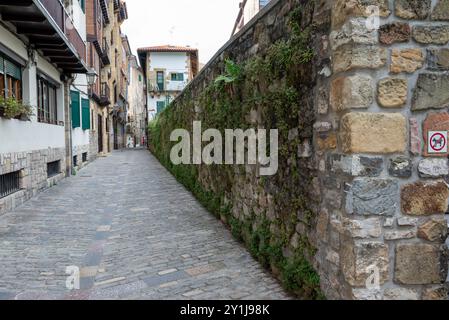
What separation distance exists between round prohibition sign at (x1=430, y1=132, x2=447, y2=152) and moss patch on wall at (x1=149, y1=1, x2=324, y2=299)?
796 millimetres

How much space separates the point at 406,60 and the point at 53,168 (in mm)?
10126

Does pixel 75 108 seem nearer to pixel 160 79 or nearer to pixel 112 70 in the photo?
pixel 112 70

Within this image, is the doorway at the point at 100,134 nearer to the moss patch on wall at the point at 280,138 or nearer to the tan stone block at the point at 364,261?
the moss patch on wall at the point at 280,138

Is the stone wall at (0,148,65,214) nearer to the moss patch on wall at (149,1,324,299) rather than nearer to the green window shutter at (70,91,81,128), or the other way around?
the green window shutter at (70,91,81,128)

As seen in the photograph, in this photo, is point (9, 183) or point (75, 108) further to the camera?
point (75, 108)

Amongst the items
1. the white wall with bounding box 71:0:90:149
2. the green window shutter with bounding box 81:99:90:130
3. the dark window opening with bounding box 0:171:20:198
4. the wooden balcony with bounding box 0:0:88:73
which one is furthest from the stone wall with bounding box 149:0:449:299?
the green window shutter with bounding box 81:99:90:130

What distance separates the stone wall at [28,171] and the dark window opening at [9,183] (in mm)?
73

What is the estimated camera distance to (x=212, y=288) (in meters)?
3.22

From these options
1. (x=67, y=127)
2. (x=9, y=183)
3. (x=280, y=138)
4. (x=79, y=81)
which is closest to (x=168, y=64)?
(x=79, y=81)

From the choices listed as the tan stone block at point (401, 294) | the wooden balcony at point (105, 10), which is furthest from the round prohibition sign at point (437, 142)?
the wooden balcony at point (105, 10)

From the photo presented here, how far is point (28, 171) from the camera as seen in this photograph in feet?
25.5

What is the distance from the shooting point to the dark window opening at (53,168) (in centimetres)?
999

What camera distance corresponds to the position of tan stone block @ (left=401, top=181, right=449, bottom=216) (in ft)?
7.67
